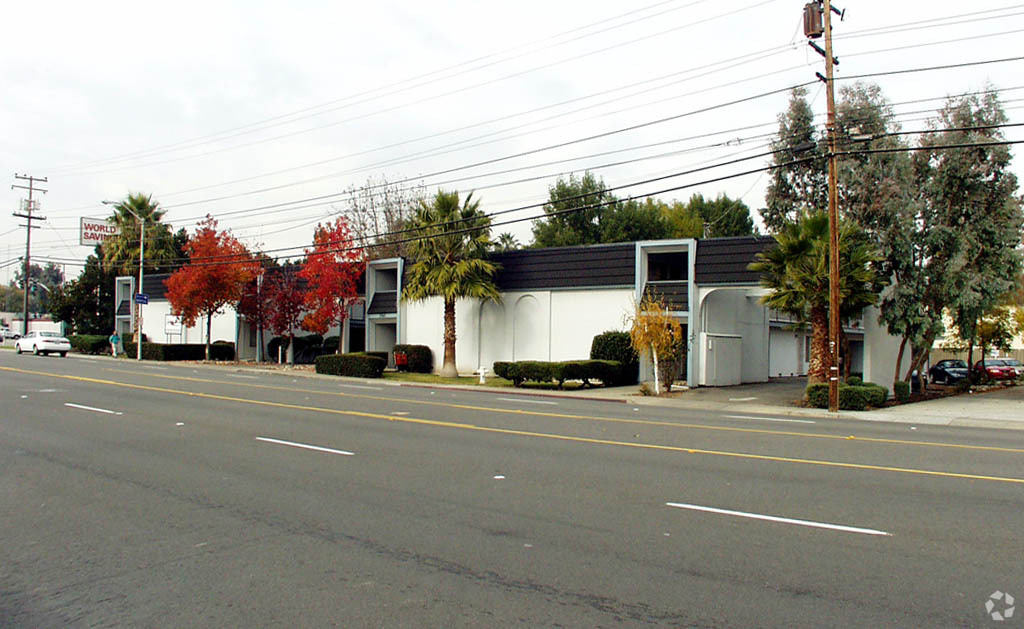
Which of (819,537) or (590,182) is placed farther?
(590,182)

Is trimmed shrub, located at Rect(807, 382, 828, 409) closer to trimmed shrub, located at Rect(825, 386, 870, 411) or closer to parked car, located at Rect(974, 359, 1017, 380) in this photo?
trimmed shrub, located at Rect(825, 386, 870, 411)

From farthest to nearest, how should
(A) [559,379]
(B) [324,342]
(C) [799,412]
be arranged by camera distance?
1. (B) [324,342]
2. (A) [559,379]
3. (C) [799,412]

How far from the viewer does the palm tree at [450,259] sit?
33.1 metres

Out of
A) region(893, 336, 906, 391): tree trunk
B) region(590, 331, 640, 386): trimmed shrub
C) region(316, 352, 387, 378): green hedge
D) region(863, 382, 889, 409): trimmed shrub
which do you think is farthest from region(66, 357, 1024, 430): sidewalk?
region(893, 336, 906, 391): tree trunk

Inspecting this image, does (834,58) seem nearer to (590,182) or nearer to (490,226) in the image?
(490,226)

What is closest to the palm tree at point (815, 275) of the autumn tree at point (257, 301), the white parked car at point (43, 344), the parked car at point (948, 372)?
the parked car at point (948, 372)

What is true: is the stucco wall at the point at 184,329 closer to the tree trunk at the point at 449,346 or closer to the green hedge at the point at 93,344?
the green hedge at the point at 93,344

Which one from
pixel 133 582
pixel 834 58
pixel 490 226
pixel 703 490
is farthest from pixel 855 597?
pixel 490 226

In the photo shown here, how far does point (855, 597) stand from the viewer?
5.42 m

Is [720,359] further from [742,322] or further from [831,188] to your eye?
[831,188]

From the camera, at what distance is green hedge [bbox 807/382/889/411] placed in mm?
22719

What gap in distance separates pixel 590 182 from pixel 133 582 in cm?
6150

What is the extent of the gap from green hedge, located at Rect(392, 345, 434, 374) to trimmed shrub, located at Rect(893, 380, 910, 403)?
19.7 m

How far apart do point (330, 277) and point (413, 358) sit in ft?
19.8
